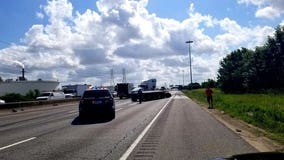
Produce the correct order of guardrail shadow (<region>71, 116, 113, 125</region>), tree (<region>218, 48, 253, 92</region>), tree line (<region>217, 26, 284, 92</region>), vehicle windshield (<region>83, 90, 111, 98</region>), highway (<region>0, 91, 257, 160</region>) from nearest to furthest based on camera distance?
highway (<region>0, 91, 257, 160</region>)
guardrail shadow (<region>71, 116, 113, 125</region>)
vehicle windshield (<region>83, 90, 111, 98</region>)
tree line (<region>217, 26, 284, 92</region>)
tree (<region>218, 48, 253, 92</region>)

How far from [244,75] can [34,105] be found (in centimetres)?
4871

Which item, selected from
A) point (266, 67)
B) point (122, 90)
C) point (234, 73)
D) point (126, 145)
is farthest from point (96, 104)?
point (234, 73)

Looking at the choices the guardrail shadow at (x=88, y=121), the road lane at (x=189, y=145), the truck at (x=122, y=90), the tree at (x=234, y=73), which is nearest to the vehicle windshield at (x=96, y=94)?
the guardrail shadow at (x=88, y=121)

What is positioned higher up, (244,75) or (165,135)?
(244,75)

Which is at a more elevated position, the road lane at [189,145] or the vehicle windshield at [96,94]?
the vehicle windshield at [96,94]

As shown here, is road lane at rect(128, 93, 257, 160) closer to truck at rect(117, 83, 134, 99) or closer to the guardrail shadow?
the guardrail shadow

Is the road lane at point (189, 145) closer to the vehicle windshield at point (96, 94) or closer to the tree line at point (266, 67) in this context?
the vehicle windshield at point (96, 94)

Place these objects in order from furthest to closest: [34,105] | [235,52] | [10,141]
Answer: [235,52]
[34,105]
[10,141]

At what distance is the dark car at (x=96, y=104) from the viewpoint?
84.7ft

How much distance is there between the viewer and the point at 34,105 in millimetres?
51906

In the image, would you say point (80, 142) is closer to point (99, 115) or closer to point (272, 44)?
point (99, 115)

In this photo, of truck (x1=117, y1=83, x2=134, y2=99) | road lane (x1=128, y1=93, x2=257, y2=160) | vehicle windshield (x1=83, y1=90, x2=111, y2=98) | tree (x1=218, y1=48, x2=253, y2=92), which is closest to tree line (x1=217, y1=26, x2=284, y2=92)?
tree (x1=218, y1=48, x2=253, y2=92)

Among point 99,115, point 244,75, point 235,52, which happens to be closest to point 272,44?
point 244,75

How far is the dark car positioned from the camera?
2581 centimetres
